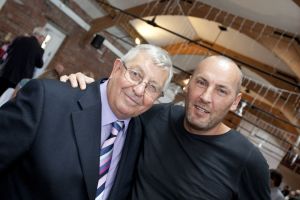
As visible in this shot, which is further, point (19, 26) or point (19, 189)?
point (19, 26)

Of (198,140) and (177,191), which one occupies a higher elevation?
(198,140)

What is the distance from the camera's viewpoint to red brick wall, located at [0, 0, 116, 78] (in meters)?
6.60

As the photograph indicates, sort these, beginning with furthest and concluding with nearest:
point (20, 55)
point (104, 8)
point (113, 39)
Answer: point (113, 39)
point (104, 8)
point (20, 55)

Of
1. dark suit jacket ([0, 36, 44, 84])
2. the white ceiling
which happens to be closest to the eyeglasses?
dark suit jacket ([0, 36, 44, 84])

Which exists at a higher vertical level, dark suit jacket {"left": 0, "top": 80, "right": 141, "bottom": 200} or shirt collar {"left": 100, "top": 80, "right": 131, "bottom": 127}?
shirt collar {"left": 100, "top": 80, "right": 131, "bottom": 127}

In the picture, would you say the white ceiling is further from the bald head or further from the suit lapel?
the suit lapel

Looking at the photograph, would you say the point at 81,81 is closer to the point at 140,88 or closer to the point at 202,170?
the point at 140,88

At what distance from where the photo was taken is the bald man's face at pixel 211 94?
171 centimetres

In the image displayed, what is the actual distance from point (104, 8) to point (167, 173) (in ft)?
24.0

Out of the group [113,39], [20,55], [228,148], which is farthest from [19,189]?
[113,39]

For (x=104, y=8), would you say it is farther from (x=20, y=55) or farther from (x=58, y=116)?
(x=58, y=116)

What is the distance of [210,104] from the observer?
1.70m

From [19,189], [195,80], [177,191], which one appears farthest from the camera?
[195,80]

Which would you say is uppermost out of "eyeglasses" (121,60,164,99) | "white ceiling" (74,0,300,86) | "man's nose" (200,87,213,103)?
"white ceiling" (74,0,300,86)
